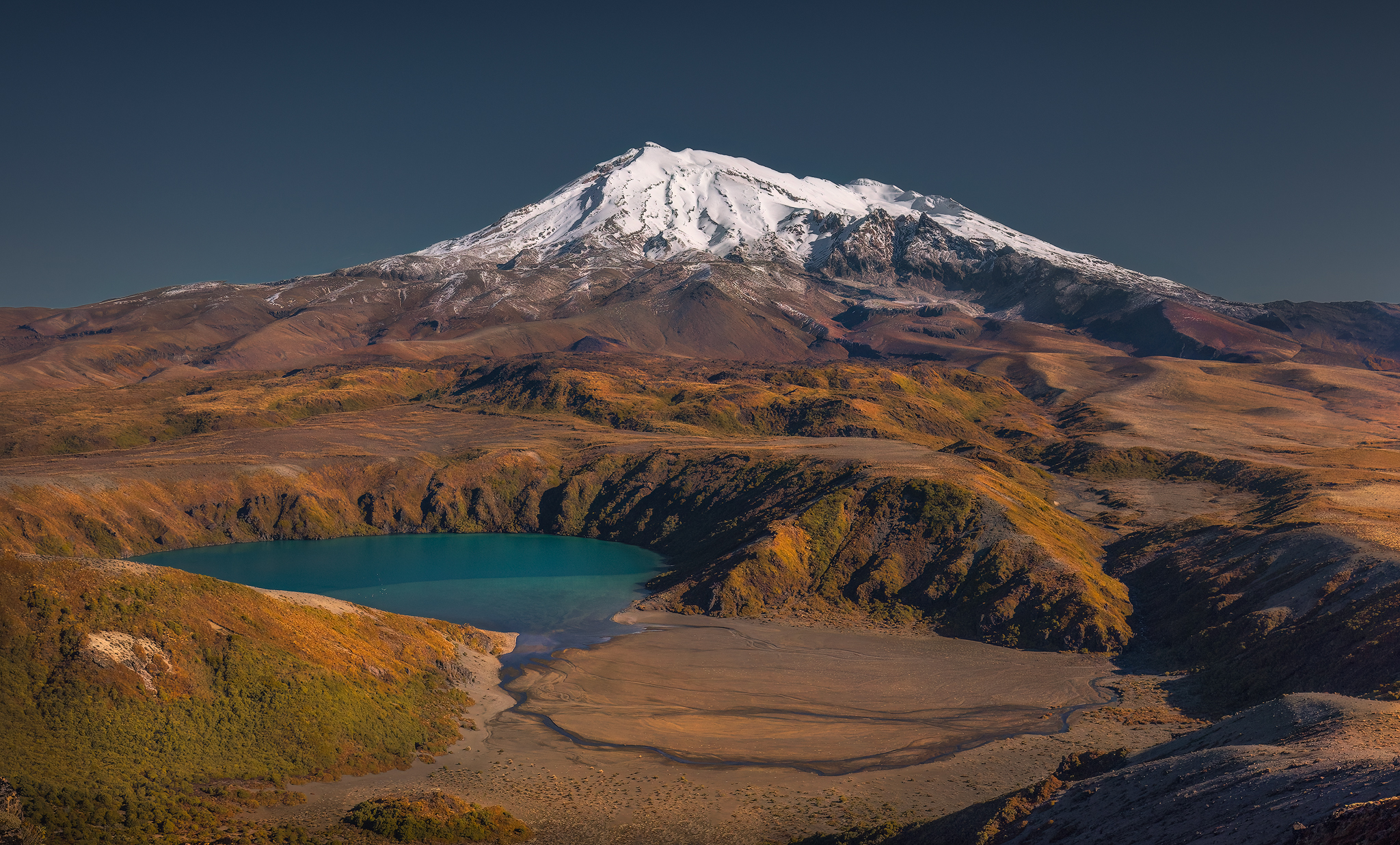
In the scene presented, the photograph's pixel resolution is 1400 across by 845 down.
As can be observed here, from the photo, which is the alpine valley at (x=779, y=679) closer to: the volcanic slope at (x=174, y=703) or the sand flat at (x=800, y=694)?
the volcanic slope at (x=174, y=703)

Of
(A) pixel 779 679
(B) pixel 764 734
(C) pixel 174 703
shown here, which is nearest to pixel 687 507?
(A) pixel 779 679

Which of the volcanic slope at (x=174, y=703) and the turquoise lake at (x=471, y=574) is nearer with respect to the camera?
the volcanic slope at (x=174, y=703)

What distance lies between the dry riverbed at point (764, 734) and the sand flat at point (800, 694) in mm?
192

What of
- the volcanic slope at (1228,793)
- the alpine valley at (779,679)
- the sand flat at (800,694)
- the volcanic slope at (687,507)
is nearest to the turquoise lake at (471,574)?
the alpine valley at (779,679)

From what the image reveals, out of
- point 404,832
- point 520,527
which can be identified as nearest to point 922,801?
point 404,832

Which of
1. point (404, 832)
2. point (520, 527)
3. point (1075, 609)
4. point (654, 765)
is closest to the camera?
point (404, 832)

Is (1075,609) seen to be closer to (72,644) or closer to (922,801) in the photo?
(922,801)

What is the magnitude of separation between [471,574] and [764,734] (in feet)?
217

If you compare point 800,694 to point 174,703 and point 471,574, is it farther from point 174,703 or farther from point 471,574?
point 471,574

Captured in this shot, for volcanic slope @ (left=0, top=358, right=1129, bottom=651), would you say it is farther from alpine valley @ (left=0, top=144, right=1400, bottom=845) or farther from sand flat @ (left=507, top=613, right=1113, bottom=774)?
sand flat @ (left=507, top=613, right=1113, bottom=774)

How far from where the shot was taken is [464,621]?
3585 inches

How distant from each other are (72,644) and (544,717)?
29.2m

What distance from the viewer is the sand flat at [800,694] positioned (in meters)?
56.9

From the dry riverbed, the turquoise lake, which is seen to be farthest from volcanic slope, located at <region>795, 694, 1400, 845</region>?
the turquoise lake
